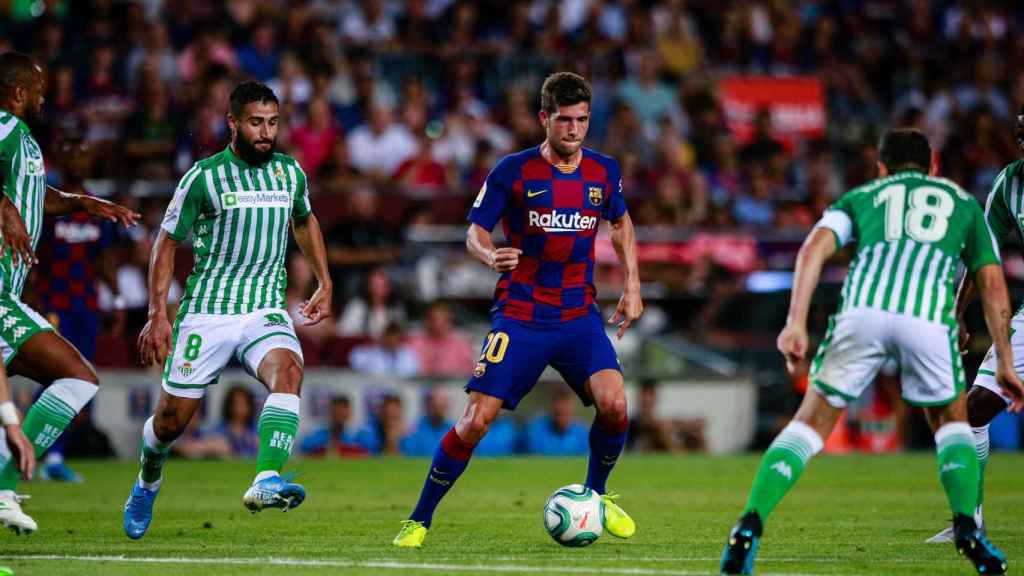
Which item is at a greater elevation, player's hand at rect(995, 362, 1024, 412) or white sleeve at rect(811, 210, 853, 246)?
white sleeve at rect(811, 210, 853, 246)

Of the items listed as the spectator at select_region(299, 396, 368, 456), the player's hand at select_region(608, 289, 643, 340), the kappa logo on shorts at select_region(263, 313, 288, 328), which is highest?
the player's hand at select_region(608, 289, 643, 340)

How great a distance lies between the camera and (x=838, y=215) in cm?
744

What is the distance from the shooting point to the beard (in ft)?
29.8

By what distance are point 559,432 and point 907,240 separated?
37.9 ft

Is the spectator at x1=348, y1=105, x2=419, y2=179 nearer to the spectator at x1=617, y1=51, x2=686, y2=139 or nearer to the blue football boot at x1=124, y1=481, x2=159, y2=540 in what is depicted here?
the spectator at x1=617, y1=51, x2=686, y2=139

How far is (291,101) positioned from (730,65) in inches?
317

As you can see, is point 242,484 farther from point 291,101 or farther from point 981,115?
point 981,115

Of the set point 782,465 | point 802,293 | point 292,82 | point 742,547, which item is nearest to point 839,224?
point 802,293

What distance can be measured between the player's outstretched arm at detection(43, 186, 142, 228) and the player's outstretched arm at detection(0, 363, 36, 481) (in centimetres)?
161

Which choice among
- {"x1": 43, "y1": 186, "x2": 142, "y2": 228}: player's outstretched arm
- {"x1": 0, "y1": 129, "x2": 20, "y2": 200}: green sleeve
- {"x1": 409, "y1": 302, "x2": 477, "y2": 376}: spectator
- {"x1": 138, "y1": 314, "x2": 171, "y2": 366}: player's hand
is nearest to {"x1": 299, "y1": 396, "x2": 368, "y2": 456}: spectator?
{"x1": 409, "y1": 302, "x2": 477, "y2": 376}: spectator

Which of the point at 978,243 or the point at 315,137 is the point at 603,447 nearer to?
the point at 978,243

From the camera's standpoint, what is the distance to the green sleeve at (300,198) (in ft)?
30.7

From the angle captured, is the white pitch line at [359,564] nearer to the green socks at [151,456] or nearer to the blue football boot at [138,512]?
the blue football boot at [138,512]

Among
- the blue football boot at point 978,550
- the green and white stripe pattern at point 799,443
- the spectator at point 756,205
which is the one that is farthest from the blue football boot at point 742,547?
the spectator at point 756,205
